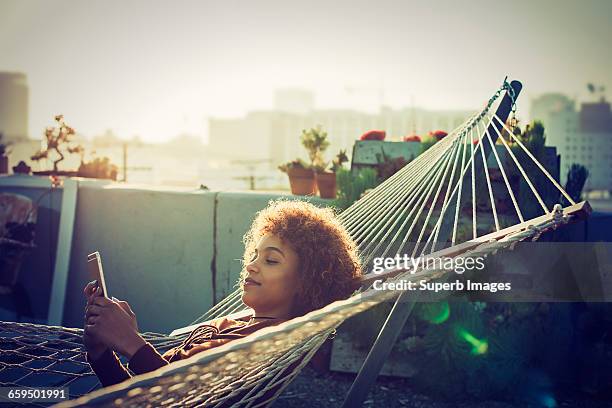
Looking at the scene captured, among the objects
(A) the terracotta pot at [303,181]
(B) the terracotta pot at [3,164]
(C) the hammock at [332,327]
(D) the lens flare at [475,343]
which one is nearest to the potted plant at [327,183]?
(A) the terracotta pot at [303,181]

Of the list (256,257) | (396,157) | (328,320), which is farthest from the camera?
(396,157)

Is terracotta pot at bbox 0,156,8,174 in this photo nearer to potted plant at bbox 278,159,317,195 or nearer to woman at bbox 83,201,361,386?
potted plant at bbox 278,159,317,195

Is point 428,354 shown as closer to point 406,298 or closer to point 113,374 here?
point 406,298

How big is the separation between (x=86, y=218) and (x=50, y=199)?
0.49 metres

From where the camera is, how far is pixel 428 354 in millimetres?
2939

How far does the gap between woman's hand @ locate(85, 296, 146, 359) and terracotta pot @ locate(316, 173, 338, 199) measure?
261 cm

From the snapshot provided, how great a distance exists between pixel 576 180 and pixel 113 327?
3.04 m

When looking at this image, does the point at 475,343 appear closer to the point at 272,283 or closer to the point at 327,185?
the point at 327,185

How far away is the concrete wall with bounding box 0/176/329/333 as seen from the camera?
12.5ft

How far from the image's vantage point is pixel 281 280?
156 cm

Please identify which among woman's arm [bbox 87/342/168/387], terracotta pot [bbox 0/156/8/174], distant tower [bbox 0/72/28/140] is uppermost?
distant tower [bbox 0/72/28/140]

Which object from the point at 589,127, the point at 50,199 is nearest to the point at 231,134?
the point at 589,127

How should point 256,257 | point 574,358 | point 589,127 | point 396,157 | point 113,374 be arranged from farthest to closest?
1. point 589,127
2. point 396,157
3. point 574,358
4. point 256,257
5. point 113,374

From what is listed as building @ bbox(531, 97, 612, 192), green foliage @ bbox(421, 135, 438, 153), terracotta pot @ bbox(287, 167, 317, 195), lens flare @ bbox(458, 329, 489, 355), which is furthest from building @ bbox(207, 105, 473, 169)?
lens flare @ bbox(458, 329, 489, 355)
